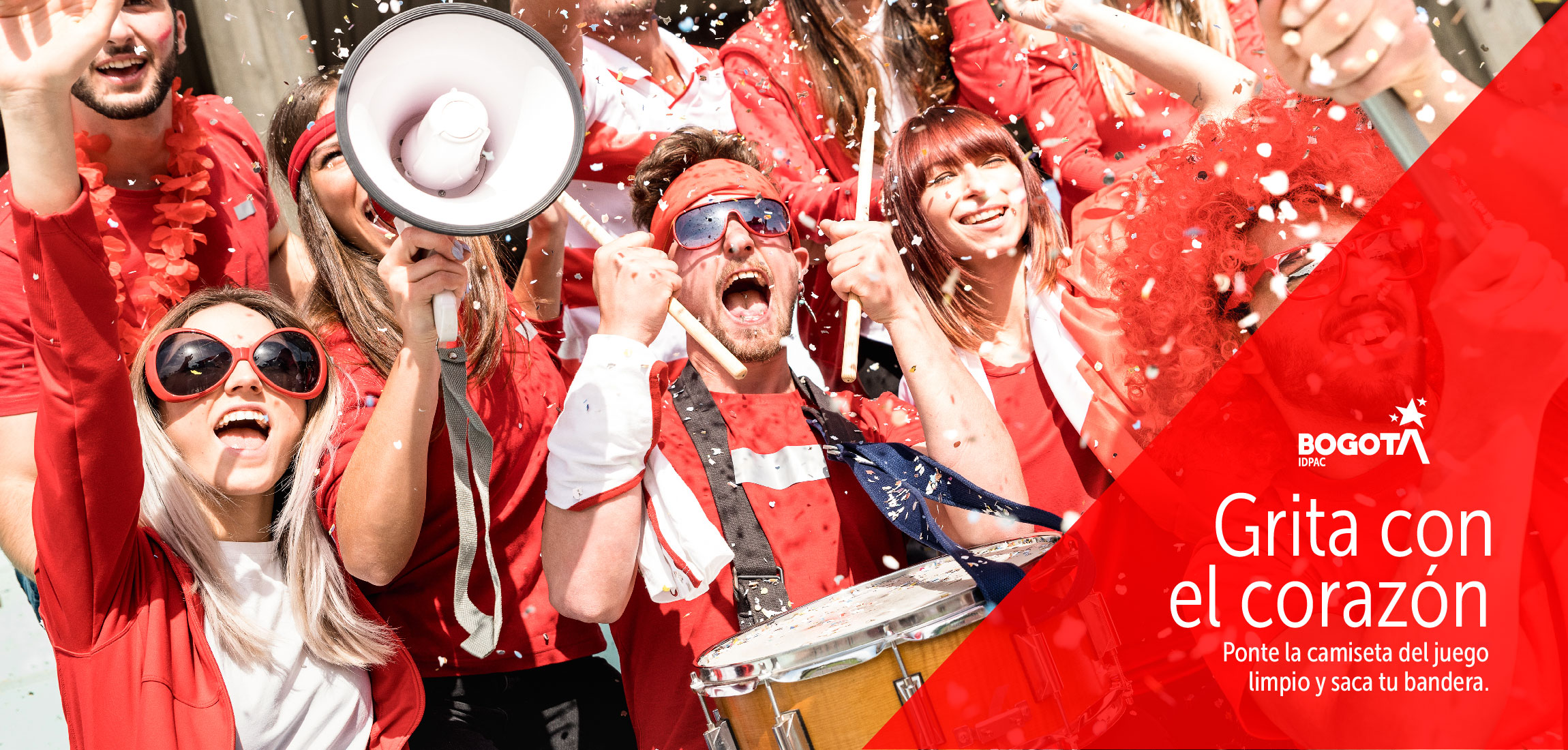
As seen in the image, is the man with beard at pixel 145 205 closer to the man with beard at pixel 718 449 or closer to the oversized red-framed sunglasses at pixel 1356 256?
the man with beard at pixel 718 449

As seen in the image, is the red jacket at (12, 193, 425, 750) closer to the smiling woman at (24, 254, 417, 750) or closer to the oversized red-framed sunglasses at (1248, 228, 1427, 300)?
the smiling woman at (24, 254, 417, 750)

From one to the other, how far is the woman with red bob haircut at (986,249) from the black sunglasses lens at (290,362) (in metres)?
1.42

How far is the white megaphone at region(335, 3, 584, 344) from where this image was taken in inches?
73.8

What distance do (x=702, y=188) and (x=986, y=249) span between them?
702 mm

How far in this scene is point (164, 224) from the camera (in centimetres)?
262

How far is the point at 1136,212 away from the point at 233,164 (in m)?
2.15

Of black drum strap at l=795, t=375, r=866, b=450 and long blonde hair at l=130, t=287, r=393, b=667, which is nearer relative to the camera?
long blonde hair at l=130, t=287, r=393, b=667

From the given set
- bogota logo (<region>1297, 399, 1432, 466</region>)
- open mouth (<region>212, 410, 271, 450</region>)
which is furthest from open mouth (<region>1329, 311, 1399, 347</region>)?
open mouth (<region>212, 410, 271, 450</region>)

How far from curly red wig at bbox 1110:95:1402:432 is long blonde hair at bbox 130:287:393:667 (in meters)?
1.58

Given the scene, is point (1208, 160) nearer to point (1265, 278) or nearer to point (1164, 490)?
point (1265, 278)

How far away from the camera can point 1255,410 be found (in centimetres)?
219

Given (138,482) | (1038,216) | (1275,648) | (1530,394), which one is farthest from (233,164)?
(1530,394)

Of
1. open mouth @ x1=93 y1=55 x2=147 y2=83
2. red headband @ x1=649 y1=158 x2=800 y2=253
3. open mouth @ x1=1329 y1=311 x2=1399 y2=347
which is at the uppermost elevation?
open mouth @ x1=93 y1=55 x2=147 y2=83

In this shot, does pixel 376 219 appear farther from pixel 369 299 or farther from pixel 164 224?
pixel 164 224
